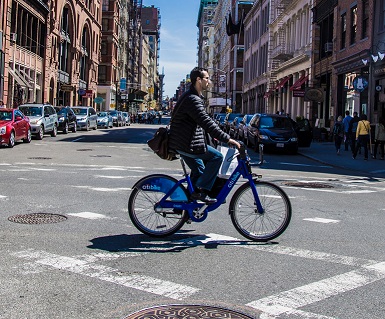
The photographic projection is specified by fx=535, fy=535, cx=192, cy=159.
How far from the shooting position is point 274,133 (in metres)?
23.2

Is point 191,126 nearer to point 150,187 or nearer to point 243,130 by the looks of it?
point 150,187

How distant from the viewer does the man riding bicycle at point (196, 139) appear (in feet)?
20.4

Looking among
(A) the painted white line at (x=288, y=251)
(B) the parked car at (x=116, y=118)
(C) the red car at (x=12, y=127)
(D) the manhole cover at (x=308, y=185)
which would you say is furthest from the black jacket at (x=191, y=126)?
(B) the parked car at (x=116, y=118)

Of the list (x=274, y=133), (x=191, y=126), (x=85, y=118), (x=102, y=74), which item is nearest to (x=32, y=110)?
(x=85, y=118)

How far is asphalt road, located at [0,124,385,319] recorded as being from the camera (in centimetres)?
431

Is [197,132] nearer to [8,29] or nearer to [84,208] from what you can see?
[84,208]

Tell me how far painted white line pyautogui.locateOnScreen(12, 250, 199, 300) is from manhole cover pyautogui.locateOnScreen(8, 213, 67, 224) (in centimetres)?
158

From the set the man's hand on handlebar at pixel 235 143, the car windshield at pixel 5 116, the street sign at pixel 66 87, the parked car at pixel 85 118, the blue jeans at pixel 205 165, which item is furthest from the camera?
the street sign at pixel 66 87

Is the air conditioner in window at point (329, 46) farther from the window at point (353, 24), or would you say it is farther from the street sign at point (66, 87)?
the street sign at point (66, 87)

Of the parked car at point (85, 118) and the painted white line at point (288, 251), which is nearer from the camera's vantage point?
the painted white line at point (288, 251)

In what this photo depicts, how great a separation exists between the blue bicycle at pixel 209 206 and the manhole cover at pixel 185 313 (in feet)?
7.64

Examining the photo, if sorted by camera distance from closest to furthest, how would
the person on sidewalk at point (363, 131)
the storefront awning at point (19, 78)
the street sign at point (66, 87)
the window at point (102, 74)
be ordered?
the person on sidewalk at point (363, 131) < the storefront awning at point (19, 78) < the street sign at point (66, 87) < the window at point (102, 74)

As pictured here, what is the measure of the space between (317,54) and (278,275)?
108 ft

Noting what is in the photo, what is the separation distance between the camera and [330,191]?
37.5ft
